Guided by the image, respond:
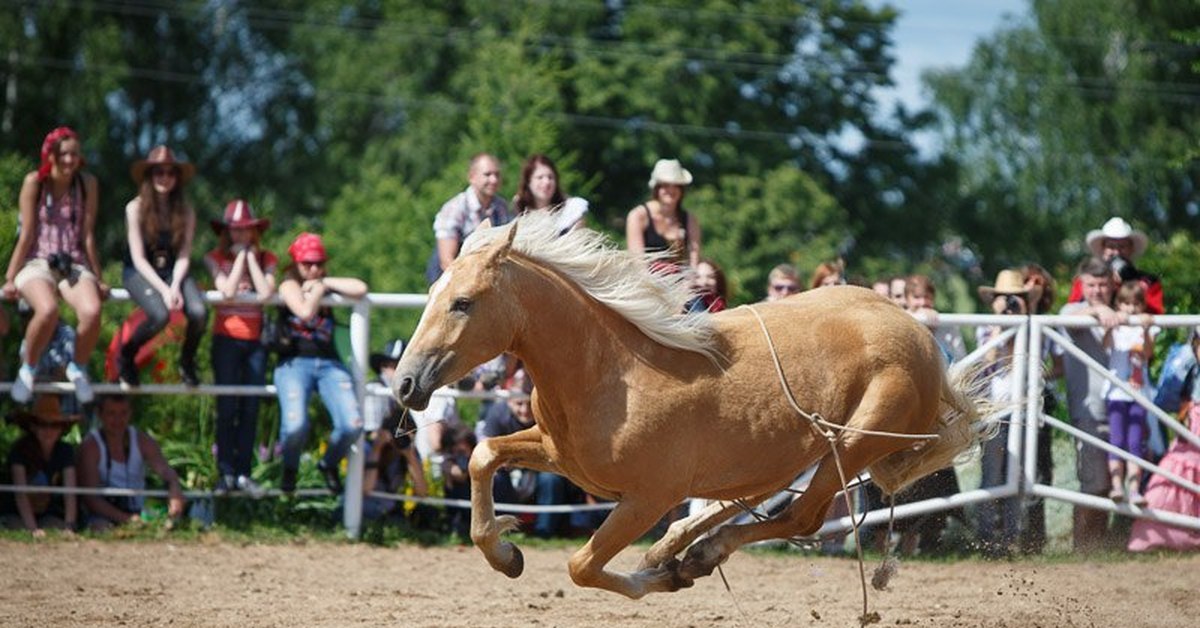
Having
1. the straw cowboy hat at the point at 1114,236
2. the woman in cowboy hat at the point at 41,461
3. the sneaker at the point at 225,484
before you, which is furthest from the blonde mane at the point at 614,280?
the straw cowboy hat at the point at 1114,236

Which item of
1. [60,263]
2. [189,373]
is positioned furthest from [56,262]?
[189,373]

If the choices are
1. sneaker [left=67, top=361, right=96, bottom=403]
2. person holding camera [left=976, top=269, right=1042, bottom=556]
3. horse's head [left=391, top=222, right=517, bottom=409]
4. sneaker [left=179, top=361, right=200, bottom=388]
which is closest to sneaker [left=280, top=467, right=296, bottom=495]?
sneaker [left=179, top=361, right=200, bottom=388]

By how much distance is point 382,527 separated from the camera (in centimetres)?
1039

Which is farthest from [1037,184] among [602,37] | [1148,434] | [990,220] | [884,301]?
[884,301]

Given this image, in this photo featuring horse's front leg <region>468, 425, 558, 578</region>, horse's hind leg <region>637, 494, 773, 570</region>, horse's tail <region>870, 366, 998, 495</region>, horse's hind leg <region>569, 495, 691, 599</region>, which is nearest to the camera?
horse's hind leg <region>569, 495, 691, 599</region>

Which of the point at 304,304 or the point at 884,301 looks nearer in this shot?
the point at 884,301

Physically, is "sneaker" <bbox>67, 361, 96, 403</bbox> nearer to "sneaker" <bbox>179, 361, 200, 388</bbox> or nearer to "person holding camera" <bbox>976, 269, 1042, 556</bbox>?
"sneaker" <bbox>179, 361, 200, 388</bbox>

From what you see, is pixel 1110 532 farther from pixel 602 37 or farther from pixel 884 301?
pixel 602 37

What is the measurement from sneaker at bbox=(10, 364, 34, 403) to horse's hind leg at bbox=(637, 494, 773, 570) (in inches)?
167

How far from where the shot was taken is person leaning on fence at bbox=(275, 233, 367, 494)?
9875 millimetres

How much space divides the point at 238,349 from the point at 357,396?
801mm

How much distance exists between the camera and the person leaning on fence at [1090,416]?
992cm

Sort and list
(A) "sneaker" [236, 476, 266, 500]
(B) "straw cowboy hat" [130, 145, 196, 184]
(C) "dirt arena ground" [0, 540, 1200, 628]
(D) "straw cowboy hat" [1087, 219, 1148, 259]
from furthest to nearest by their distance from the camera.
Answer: (D) "straw cowboy hat" [1087, 219, 1148, 259] → (A) "sneaker" [236, 476, 266, 500] → (B) "straw cowboy hat" [130, 145, 196, 184] → (C) "dirt arena ground" [0, 540, 1200, 628]

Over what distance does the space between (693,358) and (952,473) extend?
375 cm
